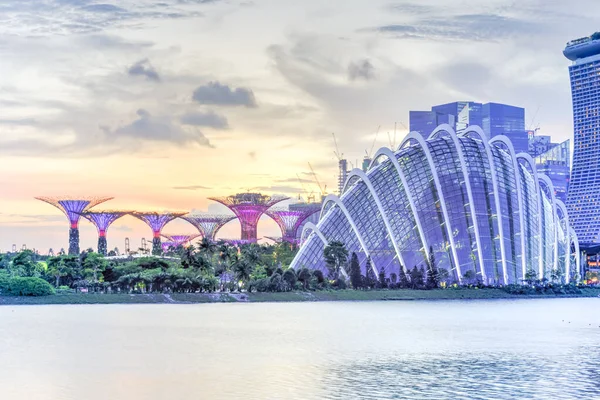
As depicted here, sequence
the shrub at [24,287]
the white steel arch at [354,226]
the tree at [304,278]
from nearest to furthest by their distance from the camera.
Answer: the shrub at [24,287] → the tree at [304,278] → the white steel arch at [354,226]

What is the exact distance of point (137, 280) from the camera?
143 m

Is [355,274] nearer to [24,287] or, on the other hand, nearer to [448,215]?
[448,215]

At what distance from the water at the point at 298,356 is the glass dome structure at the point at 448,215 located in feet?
149

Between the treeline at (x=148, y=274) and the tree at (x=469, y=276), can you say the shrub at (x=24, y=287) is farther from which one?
the tree at (x=469, y=276)

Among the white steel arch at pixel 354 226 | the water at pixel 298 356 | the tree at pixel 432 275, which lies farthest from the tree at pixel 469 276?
the water at pixel 298 356

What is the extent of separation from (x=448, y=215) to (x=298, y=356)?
94.4 m

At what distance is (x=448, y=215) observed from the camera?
154 meters

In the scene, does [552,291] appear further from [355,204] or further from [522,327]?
[522,327]

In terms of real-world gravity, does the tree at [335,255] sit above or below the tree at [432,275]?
above

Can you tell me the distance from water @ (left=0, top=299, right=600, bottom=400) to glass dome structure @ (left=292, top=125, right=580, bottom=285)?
1783 inches

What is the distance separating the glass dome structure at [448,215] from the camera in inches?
6058

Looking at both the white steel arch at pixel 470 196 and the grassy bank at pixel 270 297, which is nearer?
the grassy bank at pixel 270 297

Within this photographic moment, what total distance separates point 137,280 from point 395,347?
80322mm

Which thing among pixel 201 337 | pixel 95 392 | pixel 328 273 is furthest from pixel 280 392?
pixel 328 273
